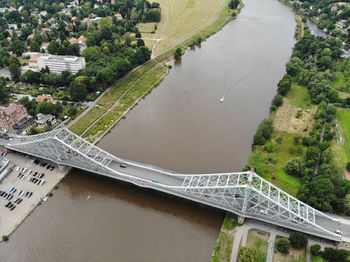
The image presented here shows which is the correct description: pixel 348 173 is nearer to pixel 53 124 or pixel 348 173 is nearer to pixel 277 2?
pixel 53 124

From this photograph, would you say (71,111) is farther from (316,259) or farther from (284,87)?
(316,259)

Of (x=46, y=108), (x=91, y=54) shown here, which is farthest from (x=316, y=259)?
(x=91, y=54)

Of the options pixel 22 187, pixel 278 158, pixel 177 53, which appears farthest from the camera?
pixel 177 53

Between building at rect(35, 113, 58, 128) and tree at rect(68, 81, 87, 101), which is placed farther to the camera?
tree at rect(68, 81, 87, 101)

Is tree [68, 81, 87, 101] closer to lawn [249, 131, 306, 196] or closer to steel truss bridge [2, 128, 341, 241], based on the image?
steel truss bridge [2, 128, 341, 241]

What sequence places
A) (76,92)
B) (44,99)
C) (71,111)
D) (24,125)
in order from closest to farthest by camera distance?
(24,125)
(71,111)
(44,99)
(76,92)

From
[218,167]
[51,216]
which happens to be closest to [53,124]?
[51,216]

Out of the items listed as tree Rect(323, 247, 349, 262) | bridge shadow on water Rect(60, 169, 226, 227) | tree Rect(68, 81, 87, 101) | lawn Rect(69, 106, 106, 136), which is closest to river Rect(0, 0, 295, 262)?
bridge shadow on water Rect(60, 169, 226, 227)
